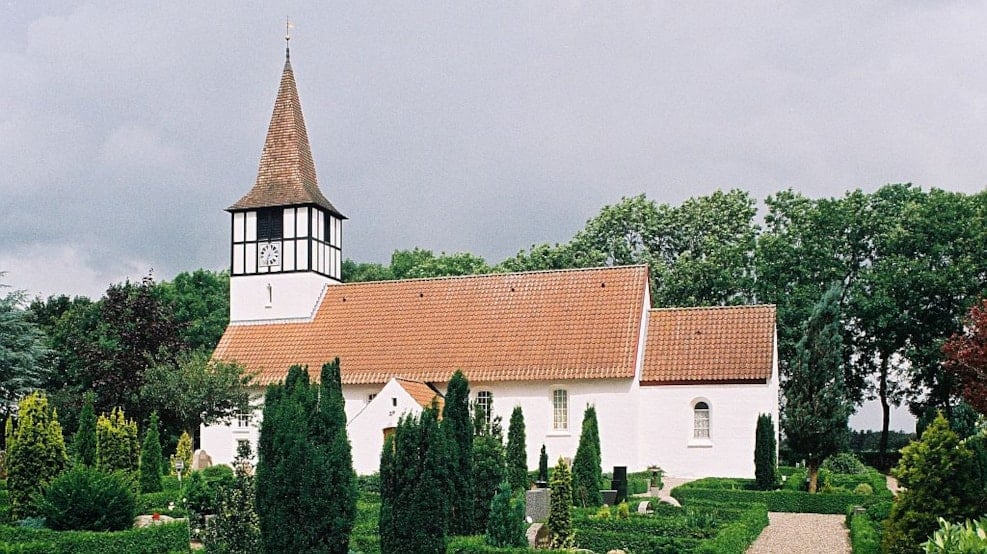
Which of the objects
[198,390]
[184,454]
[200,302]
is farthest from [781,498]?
[200,302]

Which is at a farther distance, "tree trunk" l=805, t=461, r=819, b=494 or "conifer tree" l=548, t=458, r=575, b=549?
"tree trunk" l=805, t=461, r=819, b=494

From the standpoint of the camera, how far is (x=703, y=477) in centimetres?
3178

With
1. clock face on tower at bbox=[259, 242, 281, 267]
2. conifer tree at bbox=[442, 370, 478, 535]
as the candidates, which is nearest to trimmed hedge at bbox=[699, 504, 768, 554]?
conifer tree at bbox=[442, 370, 478, 535]

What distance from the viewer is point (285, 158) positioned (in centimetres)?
3831

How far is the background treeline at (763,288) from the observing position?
36438mm

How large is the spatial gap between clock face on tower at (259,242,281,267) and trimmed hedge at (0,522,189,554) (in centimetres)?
2043

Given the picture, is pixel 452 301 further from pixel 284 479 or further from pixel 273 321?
pixel 284 479

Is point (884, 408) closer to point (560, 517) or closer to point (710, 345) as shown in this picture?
point (710, 345)

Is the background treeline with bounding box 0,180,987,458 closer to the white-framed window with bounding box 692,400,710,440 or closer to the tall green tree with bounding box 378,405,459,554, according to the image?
the white-framed window with bounding box 692,400,710,440

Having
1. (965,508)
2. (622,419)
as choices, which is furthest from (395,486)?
(622,419)

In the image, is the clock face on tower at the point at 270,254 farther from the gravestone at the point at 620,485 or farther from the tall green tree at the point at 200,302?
the gravestone at the point at 620,485

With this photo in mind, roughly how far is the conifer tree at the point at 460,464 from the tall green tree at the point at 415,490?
0.35 metres

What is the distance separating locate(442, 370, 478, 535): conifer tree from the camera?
16828mm

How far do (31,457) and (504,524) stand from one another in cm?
1108
